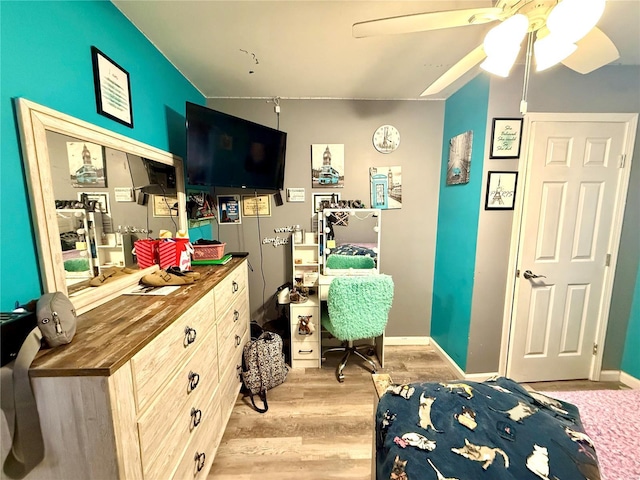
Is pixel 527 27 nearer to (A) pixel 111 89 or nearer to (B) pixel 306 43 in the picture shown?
(B) pixel 306 43

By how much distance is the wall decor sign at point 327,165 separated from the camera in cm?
244

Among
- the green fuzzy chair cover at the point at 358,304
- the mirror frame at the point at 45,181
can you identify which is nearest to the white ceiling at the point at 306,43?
the mirror frame at the point at 45,181

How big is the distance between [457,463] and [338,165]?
7.54ft

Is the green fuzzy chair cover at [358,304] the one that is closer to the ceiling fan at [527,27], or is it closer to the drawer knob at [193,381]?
the drawer knob at [193,381]

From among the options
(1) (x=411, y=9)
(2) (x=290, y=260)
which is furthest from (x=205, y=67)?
(2) (x=290, y=260)

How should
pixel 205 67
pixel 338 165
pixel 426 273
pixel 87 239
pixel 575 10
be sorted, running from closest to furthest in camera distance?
pixel 575 10 < pixel 87 239 < pixel 205 67 < pixel 338 165 < pixel 426 273

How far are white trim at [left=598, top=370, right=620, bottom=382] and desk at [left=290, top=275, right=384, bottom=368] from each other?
188 centimetres

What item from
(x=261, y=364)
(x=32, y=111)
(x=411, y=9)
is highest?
(x=411, y=9)

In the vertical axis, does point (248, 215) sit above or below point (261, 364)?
above

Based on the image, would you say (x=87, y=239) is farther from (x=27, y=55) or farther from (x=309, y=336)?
(x=309, y=336)

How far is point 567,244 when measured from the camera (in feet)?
6.33

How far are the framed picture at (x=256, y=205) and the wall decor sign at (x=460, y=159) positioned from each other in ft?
6.04

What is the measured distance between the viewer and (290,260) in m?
2.59

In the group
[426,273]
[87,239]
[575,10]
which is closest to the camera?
[575,10]
